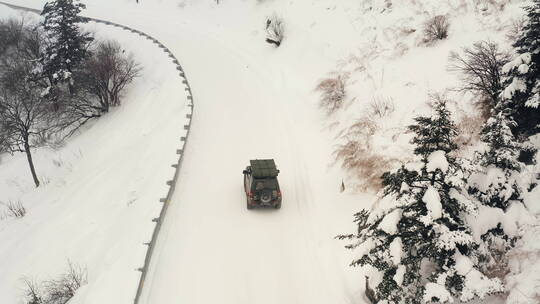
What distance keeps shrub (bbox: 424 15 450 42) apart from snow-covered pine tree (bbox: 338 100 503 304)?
11.6m

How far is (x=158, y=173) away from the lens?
18734 mm

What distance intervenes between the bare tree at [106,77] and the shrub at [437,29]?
20709 mm

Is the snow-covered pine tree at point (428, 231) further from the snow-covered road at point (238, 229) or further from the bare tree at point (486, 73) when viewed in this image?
the bare tree at point (486, 73)

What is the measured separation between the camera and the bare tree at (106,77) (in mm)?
29844

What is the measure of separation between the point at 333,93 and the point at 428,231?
1361 cm

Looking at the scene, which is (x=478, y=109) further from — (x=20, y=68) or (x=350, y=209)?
(x=20, y=68)

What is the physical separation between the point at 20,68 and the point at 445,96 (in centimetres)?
3481

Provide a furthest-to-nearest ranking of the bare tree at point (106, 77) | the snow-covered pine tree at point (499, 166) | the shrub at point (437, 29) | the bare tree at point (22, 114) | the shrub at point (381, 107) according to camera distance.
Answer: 1. the bare tree at point (106, 77)
2. the bare tree at point (22, 114)
3. the shrub at point (437, 29)
4. the shrub at point (381, 107)
5. the snow-covered pine tree at point (499, 166)

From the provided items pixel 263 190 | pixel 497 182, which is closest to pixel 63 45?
pixel 263 190

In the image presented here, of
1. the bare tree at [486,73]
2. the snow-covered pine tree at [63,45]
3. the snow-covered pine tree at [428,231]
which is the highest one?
the snow-covered pine tree at [63,45]

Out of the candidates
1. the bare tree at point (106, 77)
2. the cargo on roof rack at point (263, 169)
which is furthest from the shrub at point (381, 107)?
the bare tree at point (106, 77)

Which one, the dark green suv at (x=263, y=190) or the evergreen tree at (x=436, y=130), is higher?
the evergreen tree at (x=436, y=130)

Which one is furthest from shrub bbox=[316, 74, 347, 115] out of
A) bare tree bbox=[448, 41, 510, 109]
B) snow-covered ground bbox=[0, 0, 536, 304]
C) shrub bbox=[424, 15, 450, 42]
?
bare tree bbox=[448, 41, 510, 109]

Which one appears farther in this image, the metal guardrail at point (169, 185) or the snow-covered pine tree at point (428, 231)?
the metal guardrail at point (169, 185)
